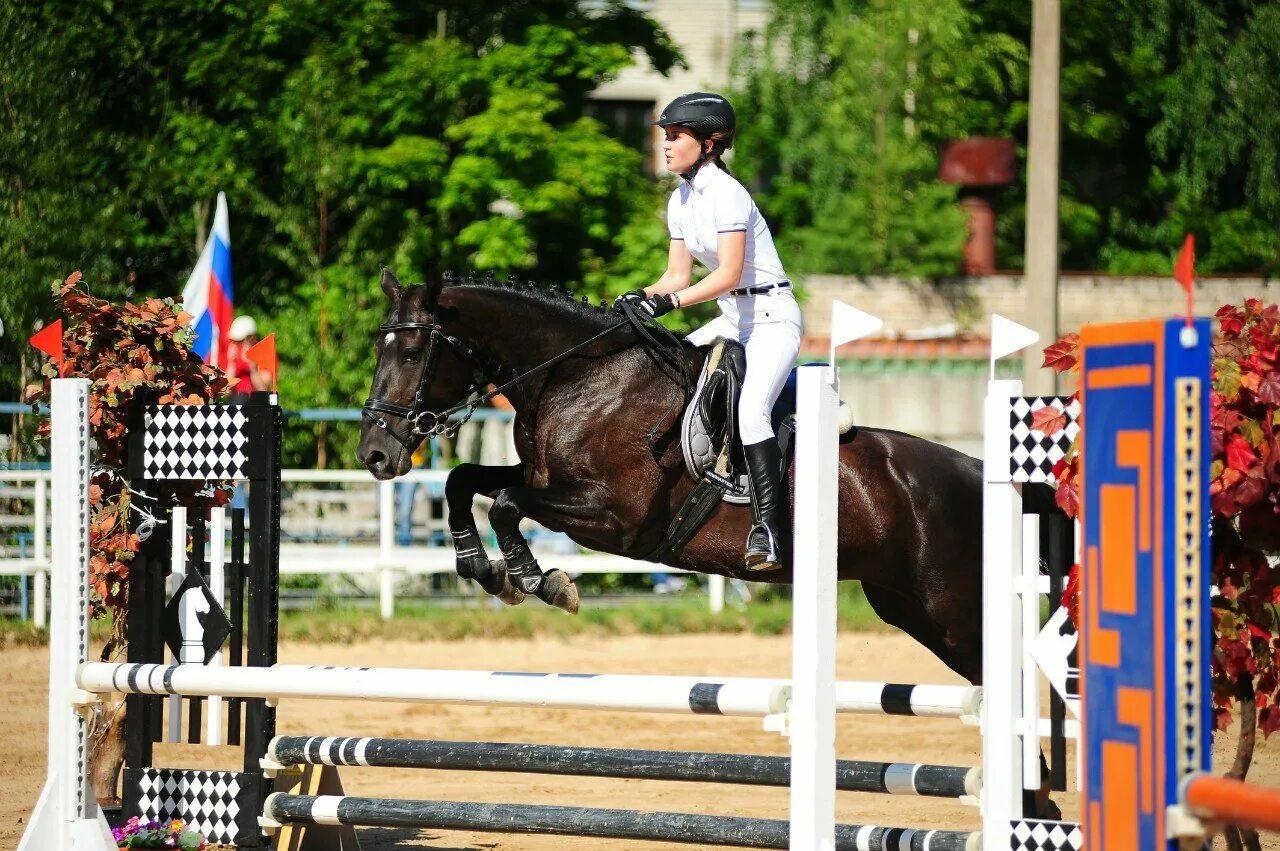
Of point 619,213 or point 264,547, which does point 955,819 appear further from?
point 619,213

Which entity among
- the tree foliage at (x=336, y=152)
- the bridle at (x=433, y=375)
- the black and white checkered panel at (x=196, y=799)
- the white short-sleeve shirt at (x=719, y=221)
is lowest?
the black and white checkered panel at (x=196, y=799)

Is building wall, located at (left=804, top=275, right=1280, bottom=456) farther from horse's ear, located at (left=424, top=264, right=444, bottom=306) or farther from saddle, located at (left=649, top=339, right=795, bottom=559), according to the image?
horse's ear, located at (left=424, top=264, right=444, bottom=306)

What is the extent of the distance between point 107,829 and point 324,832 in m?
0.69

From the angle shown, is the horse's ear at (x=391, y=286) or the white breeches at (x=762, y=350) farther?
the horse's ear at (x=391, y=286)

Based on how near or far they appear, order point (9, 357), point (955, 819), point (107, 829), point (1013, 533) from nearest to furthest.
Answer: point (1013, 533) < point (107, 829) < point (955, 819) < point (9, 357)

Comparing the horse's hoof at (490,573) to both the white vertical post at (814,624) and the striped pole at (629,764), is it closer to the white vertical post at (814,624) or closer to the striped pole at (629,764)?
the striped pole at (629,764)

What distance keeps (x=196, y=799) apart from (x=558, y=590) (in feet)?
4.51

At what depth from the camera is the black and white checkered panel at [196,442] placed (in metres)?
4.88

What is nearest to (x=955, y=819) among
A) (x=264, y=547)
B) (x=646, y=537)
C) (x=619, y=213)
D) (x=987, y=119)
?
(x=646, y=537)

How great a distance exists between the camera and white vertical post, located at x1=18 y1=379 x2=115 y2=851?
454 cm

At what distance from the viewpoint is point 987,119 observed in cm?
2208

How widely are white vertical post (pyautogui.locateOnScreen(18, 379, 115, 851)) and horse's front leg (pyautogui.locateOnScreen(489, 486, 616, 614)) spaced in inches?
50.8

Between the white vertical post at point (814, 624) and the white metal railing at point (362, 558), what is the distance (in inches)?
297

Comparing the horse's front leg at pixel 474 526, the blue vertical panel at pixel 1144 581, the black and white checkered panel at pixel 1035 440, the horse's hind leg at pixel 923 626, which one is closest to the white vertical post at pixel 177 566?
the horse's front leg at pixel 474 526
